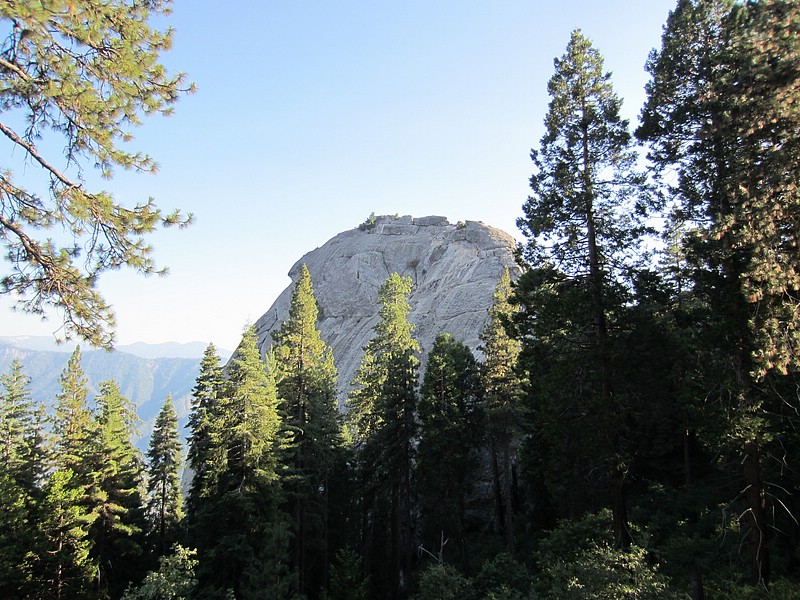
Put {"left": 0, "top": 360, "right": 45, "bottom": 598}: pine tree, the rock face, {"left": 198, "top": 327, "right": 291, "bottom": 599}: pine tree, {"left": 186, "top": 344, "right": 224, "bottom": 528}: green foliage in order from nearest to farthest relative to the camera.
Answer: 1. {"left": 0, "top": 360, "right": 45, "bottom": 598}: pine tree
2. {"left": 198, "top": 327, "right": 291, "bottom": 599}: pine tree
3. {"left": 186, "top": 344, "right": 224, "bottom": 528}: green foliage
4. the rock face

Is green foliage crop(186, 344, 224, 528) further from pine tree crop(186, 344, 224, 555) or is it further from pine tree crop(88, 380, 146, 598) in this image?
pine tree crop(88, 380, 146, 598)

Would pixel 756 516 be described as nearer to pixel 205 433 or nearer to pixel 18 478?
pixel 205 433

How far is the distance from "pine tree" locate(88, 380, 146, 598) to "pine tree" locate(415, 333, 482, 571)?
52.2ft

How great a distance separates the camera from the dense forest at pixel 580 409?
34.0 ft

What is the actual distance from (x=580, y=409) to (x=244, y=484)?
46.8ft

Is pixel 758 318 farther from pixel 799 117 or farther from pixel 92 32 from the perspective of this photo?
pixel 92 32

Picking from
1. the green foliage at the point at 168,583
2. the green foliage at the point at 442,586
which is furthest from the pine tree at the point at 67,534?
the green foliage at the point at 442,586

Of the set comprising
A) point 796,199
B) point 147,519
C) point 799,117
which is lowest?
point 147,519

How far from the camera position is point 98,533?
25.3 meters

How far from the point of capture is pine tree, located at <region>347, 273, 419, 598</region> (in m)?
25.2

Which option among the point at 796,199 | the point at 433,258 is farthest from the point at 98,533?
the point at 433,258

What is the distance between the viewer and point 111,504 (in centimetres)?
2498

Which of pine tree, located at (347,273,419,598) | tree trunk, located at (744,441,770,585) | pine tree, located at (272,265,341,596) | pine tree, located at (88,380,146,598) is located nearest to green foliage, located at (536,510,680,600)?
tree trunk, located at (744,441,770,585)

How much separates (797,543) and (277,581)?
54.4 ft
